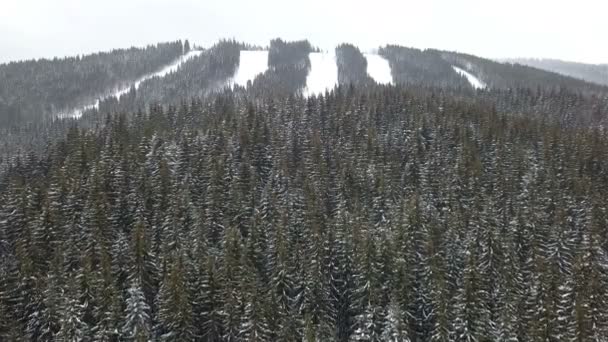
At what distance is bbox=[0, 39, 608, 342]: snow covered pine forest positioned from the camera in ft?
131

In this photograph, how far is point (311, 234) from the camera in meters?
54.4

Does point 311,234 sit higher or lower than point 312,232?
lower

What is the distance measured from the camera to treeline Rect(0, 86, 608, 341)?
3997 centimetres

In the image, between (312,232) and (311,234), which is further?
(311,234)

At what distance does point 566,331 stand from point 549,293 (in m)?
3.02

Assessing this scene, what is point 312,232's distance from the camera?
177ft

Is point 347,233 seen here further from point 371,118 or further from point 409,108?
point 409,108

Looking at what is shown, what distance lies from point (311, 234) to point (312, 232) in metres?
0.53

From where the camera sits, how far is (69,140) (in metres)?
84.6

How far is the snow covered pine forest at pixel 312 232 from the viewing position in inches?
1575

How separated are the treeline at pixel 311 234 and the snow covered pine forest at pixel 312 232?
0.26 m

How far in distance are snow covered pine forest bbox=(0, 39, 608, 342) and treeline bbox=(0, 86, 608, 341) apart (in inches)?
10.3

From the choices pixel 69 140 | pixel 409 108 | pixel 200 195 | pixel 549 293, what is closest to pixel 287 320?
pixel 549 293

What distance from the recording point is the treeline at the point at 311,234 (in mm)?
39969
